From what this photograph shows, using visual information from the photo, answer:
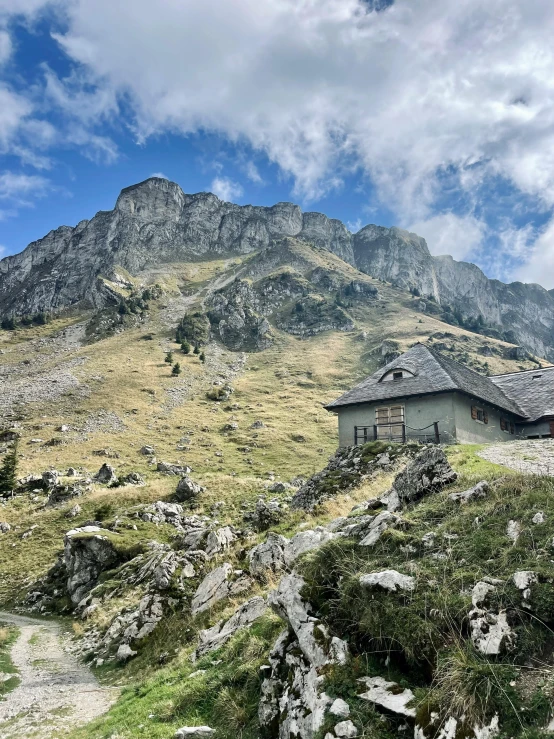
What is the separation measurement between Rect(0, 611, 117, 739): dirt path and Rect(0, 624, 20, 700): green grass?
0.19 m

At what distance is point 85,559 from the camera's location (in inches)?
987

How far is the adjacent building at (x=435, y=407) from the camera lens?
3128 cm

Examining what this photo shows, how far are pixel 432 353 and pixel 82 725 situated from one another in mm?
33699

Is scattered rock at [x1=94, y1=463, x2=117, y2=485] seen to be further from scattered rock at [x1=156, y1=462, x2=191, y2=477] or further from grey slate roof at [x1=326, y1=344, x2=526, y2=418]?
grey slate roof at [x1=326, y1=344, x2=526, y2=418]

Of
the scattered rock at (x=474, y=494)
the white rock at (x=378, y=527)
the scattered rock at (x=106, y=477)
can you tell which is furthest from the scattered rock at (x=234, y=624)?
the scattered rock at (x=106, y=477)

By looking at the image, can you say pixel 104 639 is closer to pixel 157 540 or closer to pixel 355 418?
pixel 157 540

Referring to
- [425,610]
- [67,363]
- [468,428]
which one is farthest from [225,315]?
[425,610]

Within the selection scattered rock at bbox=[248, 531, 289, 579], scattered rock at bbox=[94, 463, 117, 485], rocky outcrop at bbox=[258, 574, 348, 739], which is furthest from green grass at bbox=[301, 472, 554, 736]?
scattered rock at bbox=[94, 463, 117, 485]

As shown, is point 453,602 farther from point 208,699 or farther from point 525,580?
point 208,699

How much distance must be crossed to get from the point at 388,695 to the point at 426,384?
28.3 meters

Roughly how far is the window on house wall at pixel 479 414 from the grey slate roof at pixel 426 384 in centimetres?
87

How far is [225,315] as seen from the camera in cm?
15562

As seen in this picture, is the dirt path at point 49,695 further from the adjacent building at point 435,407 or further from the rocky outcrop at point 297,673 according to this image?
the adjacent building at point 435,407

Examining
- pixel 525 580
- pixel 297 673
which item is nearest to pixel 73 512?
pixel 297 673
